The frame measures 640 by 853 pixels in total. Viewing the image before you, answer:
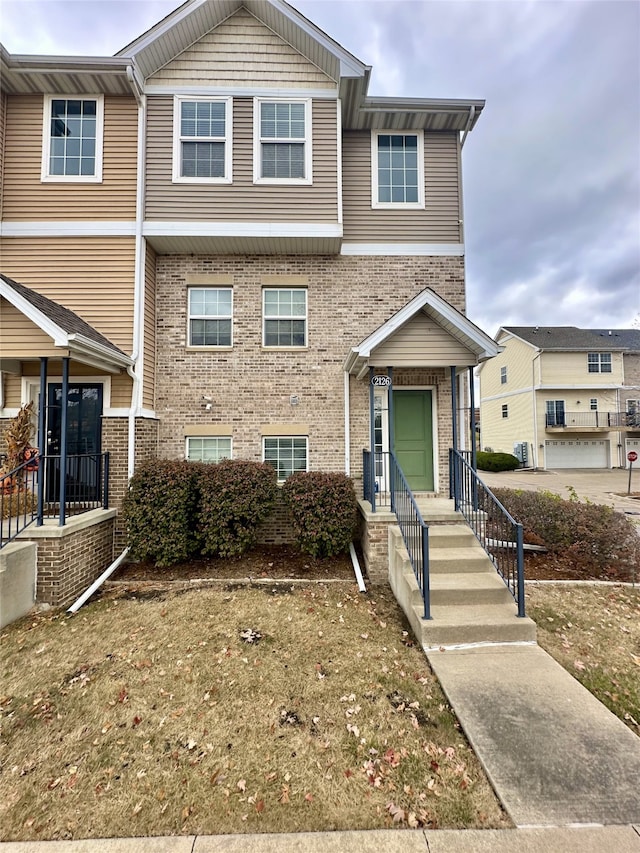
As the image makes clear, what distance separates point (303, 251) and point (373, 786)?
28.1 ft

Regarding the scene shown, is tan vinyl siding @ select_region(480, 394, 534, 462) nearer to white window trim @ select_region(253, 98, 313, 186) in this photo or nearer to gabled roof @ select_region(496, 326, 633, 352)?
gabled roof @ select_region(496, 326, 633, 352)

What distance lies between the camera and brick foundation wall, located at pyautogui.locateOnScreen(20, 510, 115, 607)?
17.9 feet

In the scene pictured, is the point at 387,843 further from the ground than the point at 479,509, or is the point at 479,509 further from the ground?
the point at 479,509

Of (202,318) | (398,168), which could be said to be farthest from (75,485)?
(398,168)

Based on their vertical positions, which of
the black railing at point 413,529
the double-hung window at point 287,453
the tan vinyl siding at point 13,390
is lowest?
the black railing at point 413,529

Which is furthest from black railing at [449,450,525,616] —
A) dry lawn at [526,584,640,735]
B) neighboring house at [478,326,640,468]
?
neighboring house at [478,326,640,468]

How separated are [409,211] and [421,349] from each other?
3.97 meters

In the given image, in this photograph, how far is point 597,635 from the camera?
4.76 m

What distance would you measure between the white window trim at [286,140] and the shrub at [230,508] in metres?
6.10

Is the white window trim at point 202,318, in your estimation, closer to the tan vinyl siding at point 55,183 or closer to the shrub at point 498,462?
the tan vinyl siding at point 55,183

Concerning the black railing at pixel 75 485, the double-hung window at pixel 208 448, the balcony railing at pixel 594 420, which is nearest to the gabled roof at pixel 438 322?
the double-hung window at pixel 208 448

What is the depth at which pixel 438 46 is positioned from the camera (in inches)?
420

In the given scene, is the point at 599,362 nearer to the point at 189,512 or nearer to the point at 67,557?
the point at 189,512

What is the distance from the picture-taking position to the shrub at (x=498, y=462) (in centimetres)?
2650
